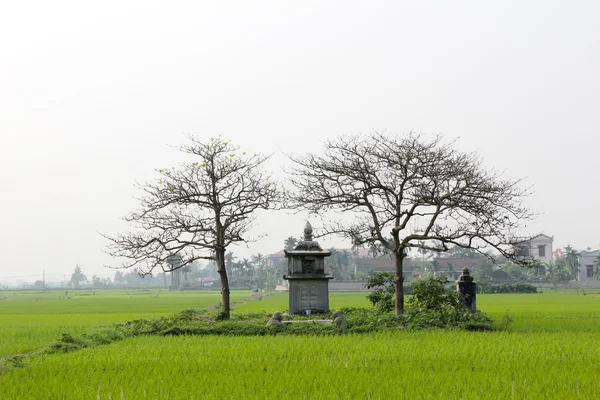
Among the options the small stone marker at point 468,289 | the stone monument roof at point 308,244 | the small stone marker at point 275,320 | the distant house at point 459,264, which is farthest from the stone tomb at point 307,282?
the distant house at point 459,264

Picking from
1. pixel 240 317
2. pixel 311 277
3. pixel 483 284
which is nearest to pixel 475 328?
pixel 311 277

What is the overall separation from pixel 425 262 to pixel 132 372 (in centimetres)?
10353

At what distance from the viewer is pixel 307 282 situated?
91.1 feet

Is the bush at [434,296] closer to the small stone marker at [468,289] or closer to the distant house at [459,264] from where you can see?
the small stone marker at [468,289]

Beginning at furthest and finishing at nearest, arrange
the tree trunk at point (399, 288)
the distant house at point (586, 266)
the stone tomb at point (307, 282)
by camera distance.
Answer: the distant house at point (586, 266)
the stone tomb at point (307, 282)
the tree trunk at point (399, 288)

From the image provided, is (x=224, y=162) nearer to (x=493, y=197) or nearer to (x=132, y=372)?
(x=493, y=197)

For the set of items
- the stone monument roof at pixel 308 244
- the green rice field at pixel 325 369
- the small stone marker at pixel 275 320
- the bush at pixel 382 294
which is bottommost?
the green rice field at pixel 325 369

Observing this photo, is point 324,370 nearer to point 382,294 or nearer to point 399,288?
point 399,288

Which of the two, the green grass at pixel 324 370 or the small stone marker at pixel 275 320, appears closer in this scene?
the green grass at pixel 324 370

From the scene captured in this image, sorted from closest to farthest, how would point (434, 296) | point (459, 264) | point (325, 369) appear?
point (325, 369)
point (434, 296)
point (459, 264)

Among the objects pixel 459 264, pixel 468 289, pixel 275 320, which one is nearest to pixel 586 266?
pixel 459 264

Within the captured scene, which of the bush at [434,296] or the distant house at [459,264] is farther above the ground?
the distant house at [459,264]

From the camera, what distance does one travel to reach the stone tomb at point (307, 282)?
1089 inches

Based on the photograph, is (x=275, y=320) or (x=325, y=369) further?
(x=275, y=320)
